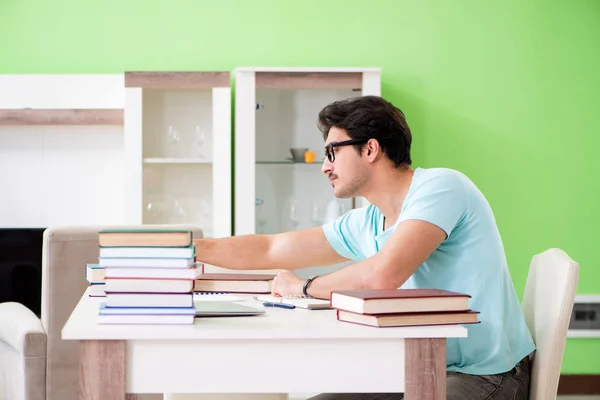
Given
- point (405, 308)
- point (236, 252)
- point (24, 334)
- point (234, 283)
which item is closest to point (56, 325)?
point (24, 334)

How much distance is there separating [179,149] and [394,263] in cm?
242

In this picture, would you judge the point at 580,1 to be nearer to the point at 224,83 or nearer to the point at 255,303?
the point at 224,83

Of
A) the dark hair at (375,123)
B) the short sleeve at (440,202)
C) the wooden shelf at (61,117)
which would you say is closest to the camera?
the short sleeve at (440,202)

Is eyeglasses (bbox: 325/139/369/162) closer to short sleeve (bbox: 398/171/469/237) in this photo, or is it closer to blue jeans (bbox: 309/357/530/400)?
→ short sleeve (bbox: 398/171/469/237)

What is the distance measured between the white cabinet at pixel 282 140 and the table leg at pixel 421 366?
2.52m

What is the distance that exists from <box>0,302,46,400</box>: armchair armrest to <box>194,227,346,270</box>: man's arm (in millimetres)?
772

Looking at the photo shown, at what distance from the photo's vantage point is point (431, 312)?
1.67m

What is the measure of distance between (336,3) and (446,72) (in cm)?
Result: 69

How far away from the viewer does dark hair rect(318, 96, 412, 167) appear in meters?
2.25

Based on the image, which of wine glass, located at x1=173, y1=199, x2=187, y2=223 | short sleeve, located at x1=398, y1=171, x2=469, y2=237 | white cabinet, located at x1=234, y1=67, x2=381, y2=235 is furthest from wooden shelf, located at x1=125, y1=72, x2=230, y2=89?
short sleeve, located at x1=398, y1=171, x2=469, y2=237

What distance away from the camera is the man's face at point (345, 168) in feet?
7.45

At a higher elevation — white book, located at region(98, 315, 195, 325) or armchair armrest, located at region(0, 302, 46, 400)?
white book, located at region(98, 315, 195, 325)

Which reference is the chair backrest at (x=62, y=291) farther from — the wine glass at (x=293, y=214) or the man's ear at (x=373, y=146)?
the wine glass at (x=293, y=214)

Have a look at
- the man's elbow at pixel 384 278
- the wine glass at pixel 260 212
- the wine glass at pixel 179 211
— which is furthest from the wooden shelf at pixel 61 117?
the man's elbow at pixel 384 278
